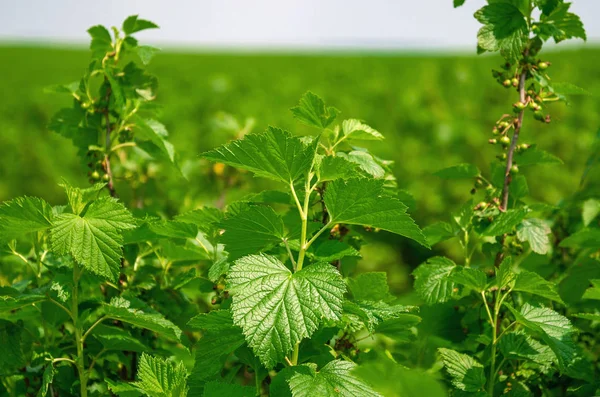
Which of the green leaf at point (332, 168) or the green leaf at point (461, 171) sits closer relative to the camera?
the green leaf at point (332, 168)

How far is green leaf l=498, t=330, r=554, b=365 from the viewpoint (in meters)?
1.26

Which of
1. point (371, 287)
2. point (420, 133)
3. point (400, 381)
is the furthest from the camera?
point (420, 133)

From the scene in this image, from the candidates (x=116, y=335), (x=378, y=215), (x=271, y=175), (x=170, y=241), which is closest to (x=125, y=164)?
(x=170, y=241)

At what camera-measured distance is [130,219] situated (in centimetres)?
120

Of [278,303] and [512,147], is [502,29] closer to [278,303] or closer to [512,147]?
[512,147]

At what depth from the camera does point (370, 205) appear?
1.10m

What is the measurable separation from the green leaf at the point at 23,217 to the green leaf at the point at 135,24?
67 cm

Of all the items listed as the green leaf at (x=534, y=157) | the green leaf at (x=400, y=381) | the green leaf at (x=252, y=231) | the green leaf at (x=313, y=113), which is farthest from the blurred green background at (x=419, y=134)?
the green leaf at (x=400, y=381)

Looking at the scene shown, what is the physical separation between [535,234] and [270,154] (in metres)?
0.75

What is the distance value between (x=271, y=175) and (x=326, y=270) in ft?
0.72

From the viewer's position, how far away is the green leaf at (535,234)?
56.5 inches

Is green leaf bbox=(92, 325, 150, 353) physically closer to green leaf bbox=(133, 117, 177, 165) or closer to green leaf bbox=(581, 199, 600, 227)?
green leaf bbox=(133, 117, 177, 165)

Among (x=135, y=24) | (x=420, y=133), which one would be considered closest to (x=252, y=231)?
(x=135, y=24)

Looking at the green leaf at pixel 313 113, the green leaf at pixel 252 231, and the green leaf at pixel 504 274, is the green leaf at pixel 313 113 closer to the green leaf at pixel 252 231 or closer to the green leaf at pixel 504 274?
the green leaf at pixel 252 231
